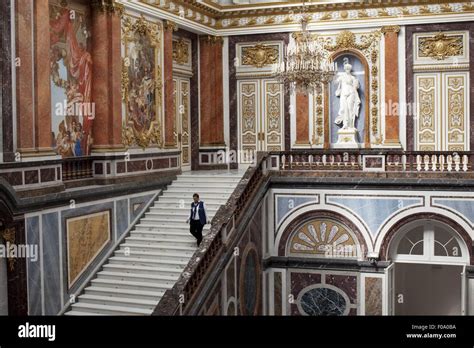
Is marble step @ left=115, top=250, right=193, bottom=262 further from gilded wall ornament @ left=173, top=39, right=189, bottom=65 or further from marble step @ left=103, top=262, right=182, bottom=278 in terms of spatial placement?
gilded wall ornament @ left=173, top=39, right=189, bottom=65

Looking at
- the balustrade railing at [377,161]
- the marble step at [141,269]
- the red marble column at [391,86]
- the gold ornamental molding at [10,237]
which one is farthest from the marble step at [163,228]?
the red marble column at [391,86]

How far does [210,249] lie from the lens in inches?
552

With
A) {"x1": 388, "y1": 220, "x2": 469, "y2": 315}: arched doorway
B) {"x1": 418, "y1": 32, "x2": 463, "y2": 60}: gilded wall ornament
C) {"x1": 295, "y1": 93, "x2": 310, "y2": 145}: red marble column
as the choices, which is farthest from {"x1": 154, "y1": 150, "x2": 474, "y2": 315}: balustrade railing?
{"x1": 418, "y1": 32, "x2": 463, "y2": 60}: gilded wall ornament

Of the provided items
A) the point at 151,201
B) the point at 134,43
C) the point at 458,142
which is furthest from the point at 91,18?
the point at 458,142

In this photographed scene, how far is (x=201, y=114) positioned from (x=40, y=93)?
931cm

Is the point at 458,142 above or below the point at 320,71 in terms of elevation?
below

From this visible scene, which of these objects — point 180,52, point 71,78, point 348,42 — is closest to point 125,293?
point 71,78

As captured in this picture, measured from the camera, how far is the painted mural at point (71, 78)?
47.0 feet

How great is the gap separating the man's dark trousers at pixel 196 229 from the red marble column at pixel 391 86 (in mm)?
8385

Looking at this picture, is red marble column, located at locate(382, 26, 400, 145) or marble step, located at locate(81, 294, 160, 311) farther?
red marble column, located at locate(382, 26, 400, 145)

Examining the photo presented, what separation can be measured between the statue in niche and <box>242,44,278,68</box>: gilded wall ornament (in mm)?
2365

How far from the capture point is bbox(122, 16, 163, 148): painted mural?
54.4 ft

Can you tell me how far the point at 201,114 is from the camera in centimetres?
2217

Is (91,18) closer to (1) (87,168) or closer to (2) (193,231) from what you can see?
(1) (87,168)
